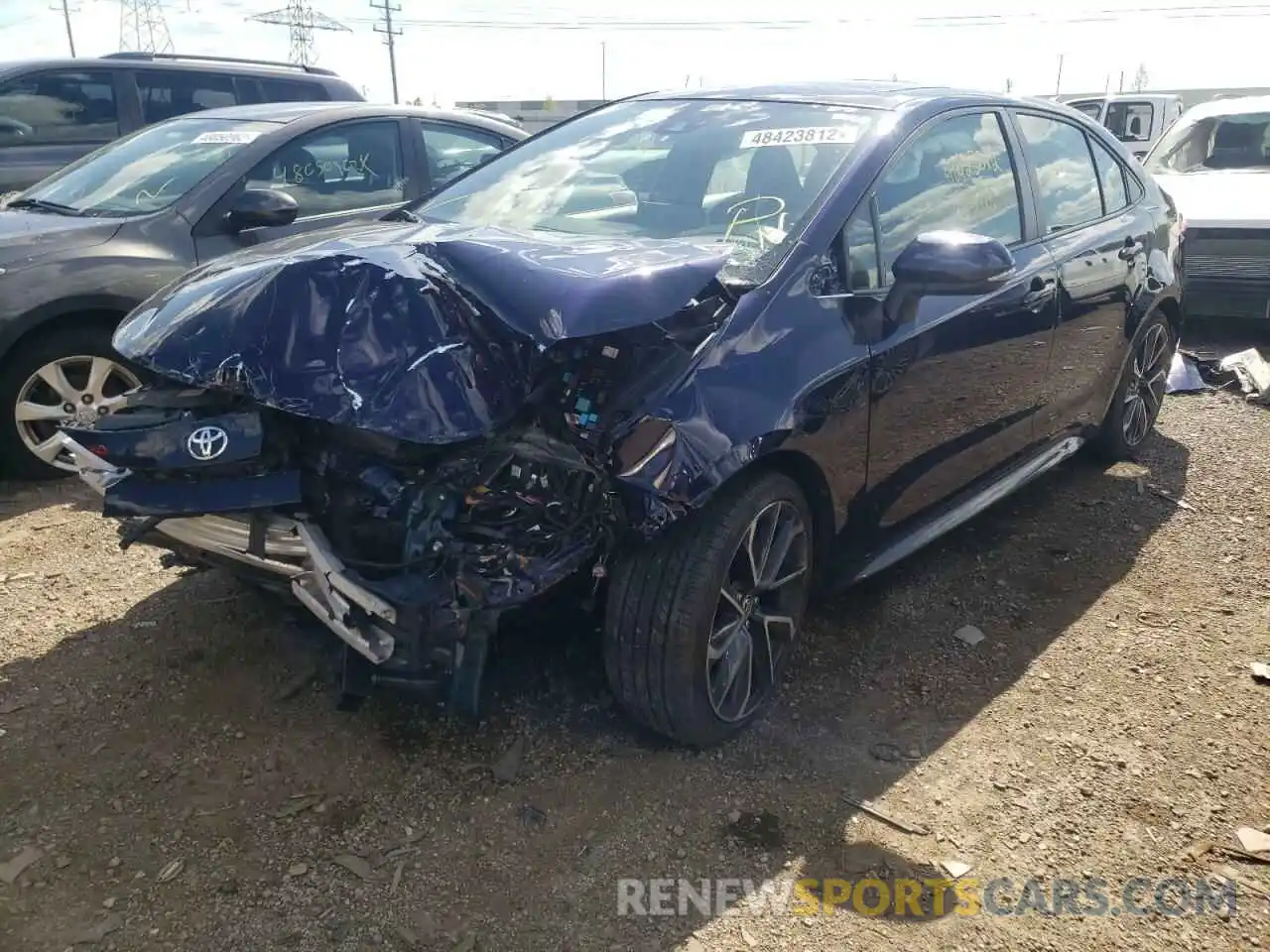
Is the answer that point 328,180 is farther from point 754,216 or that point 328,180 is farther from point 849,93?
point 754,216

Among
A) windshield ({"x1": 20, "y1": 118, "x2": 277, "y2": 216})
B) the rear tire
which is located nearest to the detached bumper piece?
windshield ({"x1": 20, "y1": 118, "x2": 277, "y2": 216})

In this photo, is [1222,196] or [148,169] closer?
[148,169]

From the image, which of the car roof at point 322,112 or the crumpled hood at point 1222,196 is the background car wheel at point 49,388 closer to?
the car roof at point 322,112

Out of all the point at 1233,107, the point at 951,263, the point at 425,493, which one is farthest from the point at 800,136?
the point at 1233,107

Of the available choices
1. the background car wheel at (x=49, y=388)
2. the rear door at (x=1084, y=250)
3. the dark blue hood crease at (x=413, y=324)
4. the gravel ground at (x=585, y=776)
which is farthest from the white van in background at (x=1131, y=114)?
the dark blue hood crease at (x=413, y=324)

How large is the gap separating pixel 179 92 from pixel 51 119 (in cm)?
92

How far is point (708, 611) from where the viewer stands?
256cm

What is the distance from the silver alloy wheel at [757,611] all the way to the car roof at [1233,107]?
7.88 m

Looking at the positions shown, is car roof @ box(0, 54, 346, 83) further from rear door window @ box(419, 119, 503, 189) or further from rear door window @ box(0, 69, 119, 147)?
rear door window @ box(419, 119, 503, 189)

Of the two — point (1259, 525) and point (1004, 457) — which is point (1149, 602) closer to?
point (1004, 457)

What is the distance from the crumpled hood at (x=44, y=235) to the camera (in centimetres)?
435

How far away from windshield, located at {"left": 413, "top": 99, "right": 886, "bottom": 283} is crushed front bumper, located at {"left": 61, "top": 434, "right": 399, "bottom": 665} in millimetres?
1276

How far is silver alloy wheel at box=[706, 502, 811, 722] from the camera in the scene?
2.72 metres

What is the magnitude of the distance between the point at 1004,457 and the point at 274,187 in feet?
12.1
